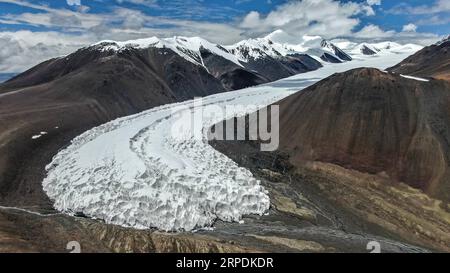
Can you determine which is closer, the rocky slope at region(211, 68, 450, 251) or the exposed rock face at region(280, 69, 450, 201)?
the rocky slope at region(211, 68, 450, 251)

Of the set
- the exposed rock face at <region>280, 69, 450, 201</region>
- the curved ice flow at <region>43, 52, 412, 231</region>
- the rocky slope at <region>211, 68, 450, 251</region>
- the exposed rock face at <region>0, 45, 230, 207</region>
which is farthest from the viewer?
the exposed rock face at <region>0, 45, 230, 207</region>

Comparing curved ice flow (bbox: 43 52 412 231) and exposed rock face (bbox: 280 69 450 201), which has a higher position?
exposed rock face (bbox: 280 69 450 201)

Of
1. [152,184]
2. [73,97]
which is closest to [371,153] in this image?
[152,184]

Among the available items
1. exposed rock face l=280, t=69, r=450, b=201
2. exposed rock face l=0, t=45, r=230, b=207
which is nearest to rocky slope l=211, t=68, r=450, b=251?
exposed rock face l=280, t=69, r=450, b=201

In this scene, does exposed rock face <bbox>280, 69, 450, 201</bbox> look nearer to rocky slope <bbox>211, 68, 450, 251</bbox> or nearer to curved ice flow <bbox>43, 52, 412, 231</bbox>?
rocky slope <bbox>211, 68, 450, 251</bbox>

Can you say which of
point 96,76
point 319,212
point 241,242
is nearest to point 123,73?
point 96,76

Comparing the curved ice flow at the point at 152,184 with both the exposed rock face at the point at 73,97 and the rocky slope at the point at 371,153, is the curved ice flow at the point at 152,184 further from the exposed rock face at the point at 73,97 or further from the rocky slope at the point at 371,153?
the rocky slope at the point at 371,153

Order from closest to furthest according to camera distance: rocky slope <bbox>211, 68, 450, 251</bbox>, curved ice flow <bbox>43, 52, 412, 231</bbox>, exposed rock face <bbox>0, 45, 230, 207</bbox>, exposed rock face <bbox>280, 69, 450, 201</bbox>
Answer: curved ice flow <bbox>43, 52, 412, 231</bbox>
rocky slope <bbox>211, 68, 450, 251</bbox>
exposed rock face <bbox>280, 69, 450, 201</bbox>
exposed rock face <bbox>0, 45, 230, 207</bbox>

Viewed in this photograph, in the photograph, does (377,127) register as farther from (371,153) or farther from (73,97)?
(73,97)

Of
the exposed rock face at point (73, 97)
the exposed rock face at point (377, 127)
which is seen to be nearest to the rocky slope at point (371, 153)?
the exposed rock face at point (377, 127)
